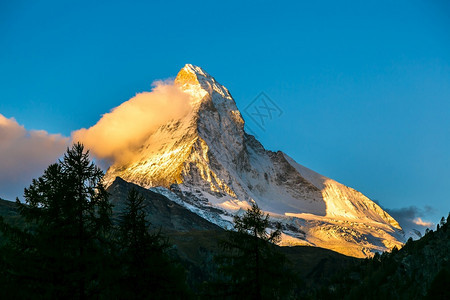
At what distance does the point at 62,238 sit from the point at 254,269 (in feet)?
32.2

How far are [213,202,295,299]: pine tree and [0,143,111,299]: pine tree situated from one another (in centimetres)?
644

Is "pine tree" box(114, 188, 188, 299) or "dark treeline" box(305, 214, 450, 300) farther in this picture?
"dark treeline" box(305, 214, 450, 300)

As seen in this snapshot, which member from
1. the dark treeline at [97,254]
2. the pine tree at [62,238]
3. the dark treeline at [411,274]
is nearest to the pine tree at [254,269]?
the dark treeline at [97,254]

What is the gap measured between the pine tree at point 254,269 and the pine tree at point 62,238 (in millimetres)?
6443

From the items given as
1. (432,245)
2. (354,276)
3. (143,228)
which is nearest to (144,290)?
(143,228)

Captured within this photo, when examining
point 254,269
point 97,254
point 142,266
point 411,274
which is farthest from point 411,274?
point 97,254

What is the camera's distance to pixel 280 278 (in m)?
26.4

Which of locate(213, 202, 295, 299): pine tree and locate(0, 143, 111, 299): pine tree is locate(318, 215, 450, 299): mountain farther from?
locate(0, 143, 111, 299): pine tree

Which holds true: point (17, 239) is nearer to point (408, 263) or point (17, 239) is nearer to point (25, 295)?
point (25, 295)

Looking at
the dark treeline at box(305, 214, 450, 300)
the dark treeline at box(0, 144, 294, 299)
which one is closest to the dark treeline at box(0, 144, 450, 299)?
the dark treeline at box(0, 144, 294, 299)

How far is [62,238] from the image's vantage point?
76.6 feet

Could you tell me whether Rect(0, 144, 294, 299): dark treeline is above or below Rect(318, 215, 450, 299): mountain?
below

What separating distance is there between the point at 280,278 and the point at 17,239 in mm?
12936

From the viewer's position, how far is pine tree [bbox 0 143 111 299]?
22.4 meters
